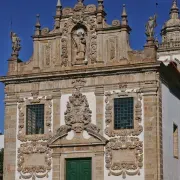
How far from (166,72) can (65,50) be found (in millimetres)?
4992

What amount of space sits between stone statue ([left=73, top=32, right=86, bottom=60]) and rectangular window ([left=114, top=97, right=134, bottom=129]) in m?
3.05

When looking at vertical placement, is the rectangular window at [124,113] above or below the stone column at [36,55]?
below

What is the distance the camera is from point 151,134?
81.9 feet

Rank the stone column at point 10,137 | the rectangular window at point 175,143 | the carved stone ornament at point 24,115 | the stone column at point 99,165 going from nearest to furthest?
the stone column at point 99,165
the carved stone ornament at point 24,115
the stone column at point 10,137
the rectangular window at point 175,143

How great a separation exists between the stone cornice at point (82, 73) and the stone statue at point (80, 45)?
0.95 metres

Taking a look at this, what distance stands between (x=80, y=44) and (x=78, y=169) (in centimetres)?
599

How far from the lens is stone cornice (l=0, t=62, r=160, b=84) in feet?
83.9

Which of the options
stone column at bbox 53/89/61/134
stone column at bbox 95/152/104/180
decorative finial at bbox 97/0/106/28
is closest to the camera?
stone column at bbox 95/152/104/180

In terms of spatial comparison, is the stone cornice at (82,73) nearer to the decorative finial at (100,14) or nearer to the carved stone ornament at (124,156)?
the decorative finial at (100,14)

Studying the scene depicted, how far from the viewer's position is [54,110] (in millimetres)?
26875

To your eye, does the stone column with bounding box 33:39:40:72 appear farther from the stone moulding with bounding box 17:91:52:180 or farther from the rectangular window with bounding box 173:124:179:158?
the rectangular window with bounding box 173:124:179:158

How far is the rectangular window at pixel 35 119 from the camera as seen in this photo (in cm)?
2719

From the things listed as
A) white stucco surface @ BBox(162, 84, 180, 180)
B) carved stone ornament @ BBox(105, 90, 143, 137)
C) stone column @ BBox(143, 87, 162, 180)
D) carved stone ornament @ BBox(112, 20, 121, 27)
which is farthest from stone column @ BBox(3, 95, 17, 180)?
white stucco surface @ BBox(162, 84, 180, 180)

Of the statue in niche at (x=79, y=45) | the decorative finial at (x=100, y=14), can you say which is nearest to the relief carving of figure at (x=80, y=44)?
the statue in niche at (x=79, y=45)
